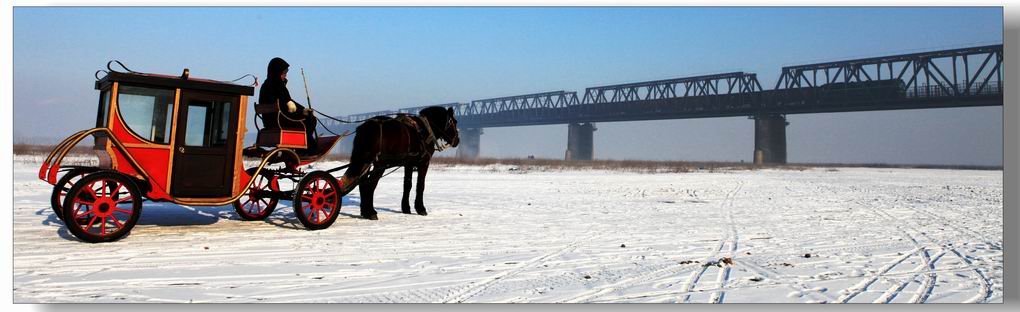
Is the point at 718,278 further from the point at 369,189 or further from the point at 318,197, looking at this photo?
the point at 369,189

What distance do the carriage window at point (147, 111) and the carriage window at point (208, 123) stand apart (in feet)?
0.78

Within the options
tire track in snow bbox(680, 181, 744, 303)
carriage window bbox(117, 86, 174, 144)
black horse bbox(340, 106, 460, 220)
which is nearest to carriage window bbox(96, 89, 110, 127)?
carriage window bbox(117, 86, 174, 144)

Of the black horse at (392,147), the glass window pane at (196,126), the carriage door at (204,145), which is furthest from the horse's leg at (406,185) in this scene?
the glass window pane at (196,126)

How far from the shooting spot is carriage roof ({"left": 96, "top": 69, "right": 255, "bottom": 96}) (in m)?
6.84

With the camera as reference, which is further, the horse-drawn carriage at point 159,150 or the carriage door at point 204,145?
the carriage door at point 204,145

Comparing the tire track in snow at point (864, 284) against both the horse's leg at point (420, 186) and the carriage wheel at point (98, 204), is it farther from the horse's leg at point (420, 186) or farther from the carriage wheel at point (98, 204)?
the carriage wheel at point (98, 204)

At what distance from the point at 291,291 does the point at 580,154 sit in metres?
82.3

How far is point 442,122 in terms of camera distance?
35.4 ft

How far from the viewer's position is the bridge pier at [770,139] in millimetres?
69375

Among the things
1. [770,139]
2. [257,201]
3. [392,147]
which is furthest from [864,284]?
[770,139]

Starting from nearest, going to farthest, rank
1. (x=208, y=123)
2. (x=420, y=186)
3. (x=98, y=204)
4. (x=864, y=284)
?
(x=864, y=284) → (x=98, y=204) → (x=208, y=123) → (x=420, y=186)

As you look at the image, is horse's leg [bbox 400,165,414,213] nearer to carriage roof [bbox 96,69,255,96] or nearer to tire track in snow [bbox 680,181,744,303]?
carriage roof [bbox 96,69,255,96]

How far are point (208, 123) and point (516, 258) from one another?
3.94m

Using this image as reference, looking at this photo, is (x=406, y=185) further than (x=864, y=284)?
Yes
